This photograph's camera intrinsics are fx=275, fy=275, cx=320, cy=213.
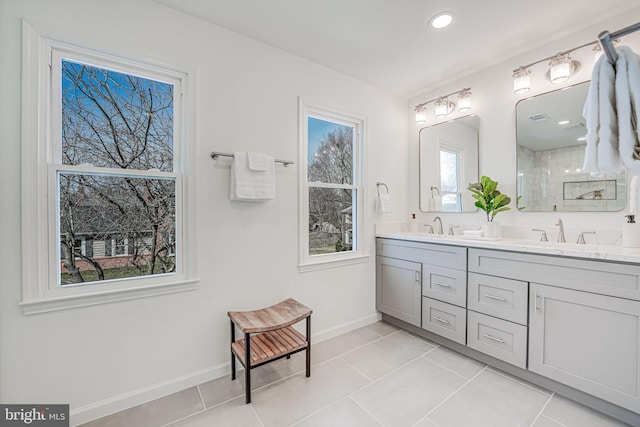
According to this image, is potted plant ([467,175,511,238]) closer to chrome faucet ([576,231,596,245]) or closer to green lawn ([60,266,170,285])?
chrome faucet ([576,231,596,245])

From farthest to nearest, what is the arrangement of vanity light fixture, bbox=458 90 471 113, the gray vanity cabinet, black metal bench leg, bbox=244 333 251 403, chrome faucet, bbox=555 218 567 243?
vanity light fixture, bbox=458 90 471 113
the gray vanity cabinet
chrome faucet, bbox=555 218 567 243
black metal bench leg, bbox=244 333 251 403

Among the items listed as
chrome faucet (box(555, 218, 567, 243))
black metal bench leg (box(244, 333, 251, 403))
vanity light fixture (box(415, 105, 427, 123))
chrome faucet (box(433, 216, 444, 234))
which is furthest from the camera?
vanity light fixture (box(415, 105, 427, 123))

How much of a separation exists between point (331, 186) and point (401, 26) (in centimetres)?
133

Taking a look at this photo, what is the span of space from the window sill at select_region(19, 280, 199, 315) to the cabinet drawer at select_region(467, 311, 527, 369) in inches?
80.9

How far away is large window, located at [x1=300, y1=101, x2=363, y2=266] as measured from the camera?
2.42 metres

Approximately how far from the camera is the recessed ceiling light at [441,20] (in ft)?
6.08

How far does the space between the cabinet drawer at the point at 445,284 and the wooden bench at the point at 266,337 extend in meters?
1.12

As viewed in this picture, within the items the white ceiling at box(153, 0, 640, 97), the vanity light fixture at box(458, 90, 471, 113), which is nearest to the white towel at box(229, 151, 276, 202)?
the white ceiling at box(153, 0, 640, 97)

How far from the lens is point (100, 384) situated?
5.20 feet

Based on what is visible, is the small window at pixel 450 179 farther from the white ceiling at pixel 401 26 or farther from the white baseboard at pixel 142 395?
the white baseboard at pixel 142 395

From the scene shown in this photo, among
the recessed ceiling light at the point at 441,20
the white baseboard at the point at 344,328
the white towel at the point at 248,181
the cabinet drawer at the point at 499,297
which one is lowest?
the white baseboard at the point at 344,328

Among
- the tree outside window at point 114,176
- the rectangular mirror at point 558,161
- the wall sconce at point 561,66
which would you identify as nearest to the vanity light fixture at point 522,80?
the wall sconce at point 561,66

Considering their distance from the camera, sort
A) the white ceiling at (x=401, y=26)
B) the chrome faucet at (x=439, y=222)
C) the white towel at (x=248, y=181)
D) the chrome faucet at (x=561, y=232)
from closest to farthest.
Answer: the white ceiling at (x=401, y=26) < the white towel at (x=248, y=181) < the chrome faucet at (x=561, y=232) < the chrome faucet at (x=439, y=222)

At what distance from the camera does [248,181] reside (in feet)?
6.38
